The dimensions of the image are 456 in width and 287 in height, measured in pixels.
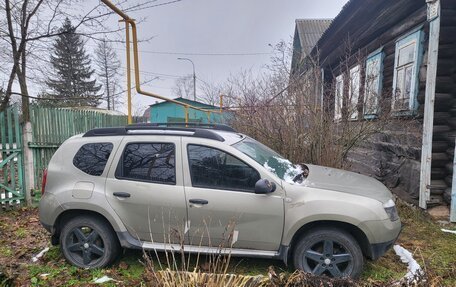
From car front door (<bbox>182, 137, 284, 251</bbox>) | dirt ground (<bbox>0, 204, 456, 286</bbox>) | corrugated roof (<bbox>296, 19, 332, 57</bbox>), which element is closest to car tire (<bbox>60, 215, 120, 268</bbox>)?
dirt ground (<bbox>0, 204, 456, 286</bbox>)

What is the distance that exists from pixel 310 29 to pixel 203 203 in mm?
18981

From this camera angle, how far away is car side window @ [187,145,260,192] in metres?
3.33

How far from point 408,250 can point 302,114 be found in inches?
121

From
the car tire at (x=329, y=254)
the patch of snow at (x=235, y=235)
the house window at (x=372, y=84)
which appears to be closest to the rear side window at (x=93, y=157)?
the patch of snow at (x=235, y=235)

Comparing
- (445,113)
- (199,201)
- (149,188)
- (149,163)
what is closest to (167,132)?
(149,163)

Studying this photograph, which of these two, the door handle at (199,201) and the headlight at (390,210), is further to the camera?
the door handle at (199,201)

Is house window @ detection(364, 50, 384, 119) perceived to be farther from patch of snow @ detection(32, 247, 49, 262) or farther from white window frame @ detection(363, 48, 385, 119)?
patch of snow @ detection(32, 247, 49, 262)

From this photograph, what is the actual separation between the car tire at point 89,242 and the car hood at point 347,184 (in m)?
2.39

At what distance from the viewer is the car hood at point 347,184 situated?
3285 millimetres

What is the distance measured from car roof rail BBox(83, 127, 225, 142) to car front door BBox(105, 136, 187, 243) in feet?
0.29

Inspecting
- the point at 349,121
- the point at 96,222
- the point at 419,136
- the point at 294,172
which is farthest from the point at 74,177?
the point at 419,136

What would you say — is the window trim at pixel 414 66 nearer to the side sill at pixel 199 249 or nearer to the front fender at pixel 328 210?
the front fender at pixel 328 210

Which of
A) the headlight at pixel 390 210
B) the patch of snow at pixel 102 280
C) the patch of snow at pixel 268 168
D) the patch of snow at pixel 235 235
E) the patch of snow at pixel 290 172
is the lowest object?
the patch of snow at pixel 102 280

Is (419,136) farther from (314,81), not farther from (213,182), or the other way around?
(213,182)
